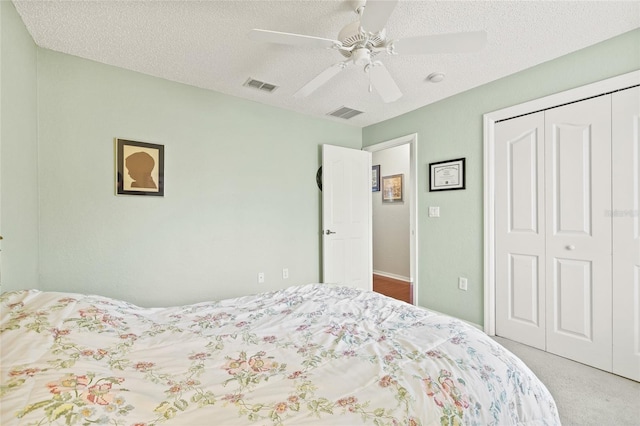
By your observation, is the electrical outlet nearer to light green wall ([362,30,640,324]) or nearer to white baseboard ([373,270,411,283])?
light green wall ([362,30,640,324])

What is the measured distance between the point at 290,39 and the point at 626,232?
2.62 meters

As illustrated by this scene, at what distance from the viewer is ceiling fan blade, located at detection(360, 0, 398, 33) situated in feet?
4.10

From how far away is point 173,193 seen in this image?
2693mm

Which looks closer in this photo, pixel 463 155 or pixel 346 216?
pixel 463 155

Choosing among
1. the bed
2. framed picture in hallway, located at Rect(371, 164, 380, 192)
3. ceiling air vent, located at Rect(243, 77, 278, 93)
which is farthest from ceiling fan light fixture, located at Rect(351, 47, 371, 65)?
framed picture in hallway, located at Rect(371, 164, 380, 192)

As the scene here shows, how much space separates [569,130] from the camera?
2.27 meters

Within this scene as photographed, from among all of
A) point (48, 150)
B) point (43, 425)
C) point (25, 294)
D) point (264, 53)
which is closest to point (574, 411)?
point (43, 425)

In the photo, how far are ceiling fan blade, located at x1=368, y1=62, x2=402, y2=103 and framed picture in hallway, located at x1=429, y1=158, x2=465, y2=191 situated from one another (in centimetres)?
127

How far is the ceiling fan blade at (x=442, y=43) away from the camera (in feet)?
4.74

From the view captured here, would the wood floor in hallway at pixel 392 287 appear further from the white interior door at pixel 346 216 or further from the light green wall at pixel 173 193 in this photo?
the light green wall at pixel 173 193

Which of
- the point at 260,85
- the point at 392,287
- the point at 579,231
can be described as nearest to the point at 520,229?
the point at 579,231

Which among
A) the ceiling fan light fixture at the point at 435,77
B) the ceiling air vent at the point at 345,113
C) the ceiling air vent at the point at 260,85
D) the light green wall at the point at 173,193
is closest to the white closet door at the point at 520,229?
the ceiling fan light fixture at the point at 435,77

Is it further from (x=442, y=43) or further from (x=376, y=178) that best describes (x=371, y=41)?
(x=376, y=178)

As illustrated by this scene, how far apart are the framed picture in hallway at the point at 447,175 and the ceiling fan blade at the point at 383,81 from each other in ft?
4.16
